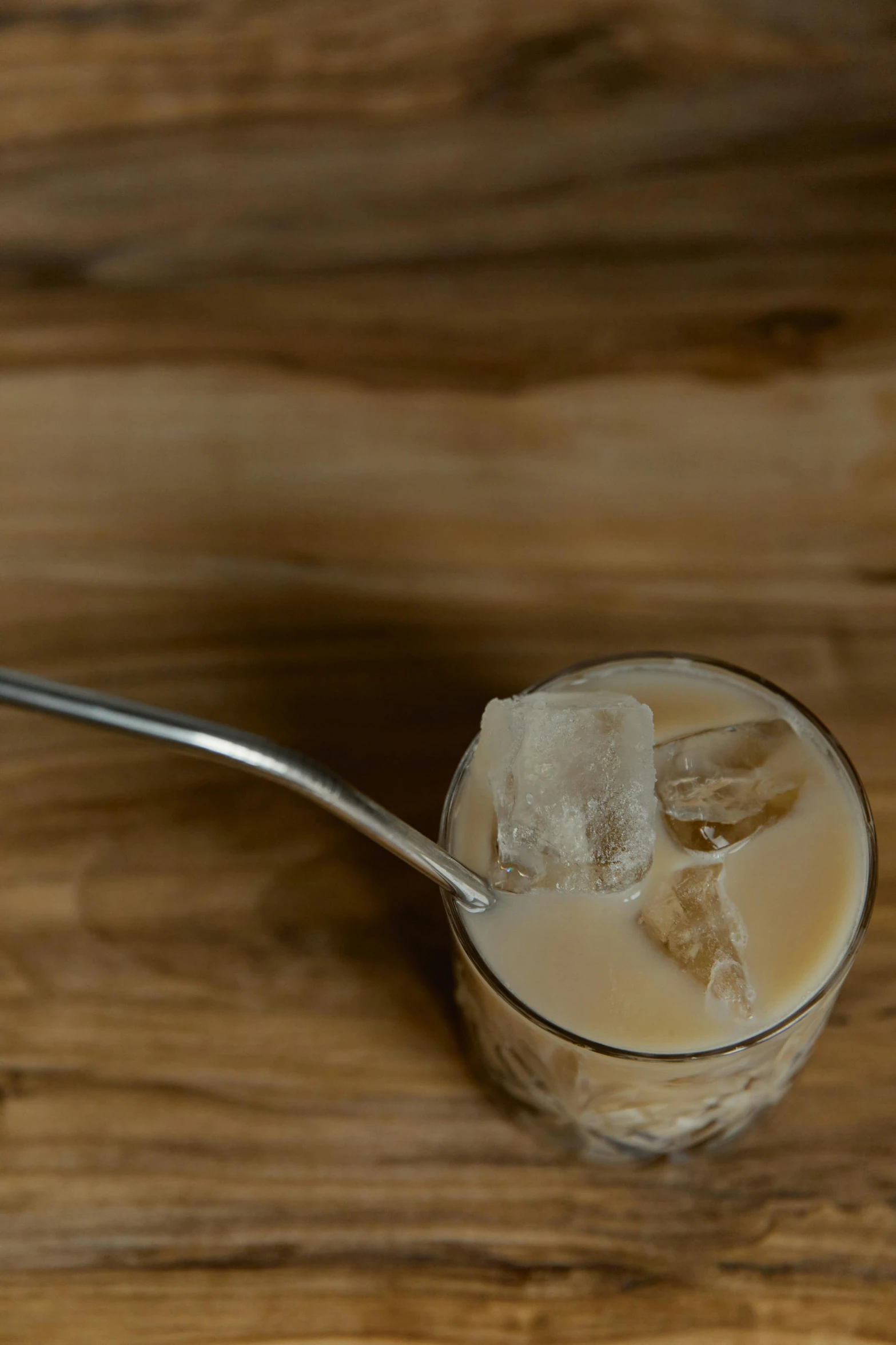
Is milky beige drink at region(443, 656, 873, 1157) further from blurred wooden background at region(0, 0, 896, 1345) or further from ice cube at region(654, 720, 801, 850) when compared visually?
blurred wooden background at region(0, 0, 896, 1345)

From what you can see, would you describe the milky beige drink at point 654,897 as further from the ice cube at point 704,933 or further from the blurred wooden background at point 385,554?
the blurred wooden background at point 385,554

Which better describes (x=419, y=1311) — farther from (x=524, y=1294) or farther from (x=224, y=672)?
(x=224, y=672)

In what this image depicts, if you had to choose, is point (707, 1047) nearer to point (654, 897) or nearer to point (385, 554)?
point (654, 897)

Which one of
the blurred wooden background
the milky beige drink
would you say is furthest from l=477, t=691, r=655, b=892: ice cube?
the blurred wooden background

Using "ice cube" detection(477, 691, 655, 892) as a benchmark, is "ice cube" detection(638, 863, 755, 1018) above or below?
below

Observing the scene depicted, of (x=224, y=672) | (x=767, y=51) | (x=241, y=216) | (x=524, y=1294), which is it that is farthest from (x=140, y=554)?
(x=767, y=51)

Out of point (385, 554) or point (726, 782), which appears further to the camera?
point (385, 554)

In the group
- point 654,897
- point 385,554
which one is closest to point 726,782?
point 654,897
